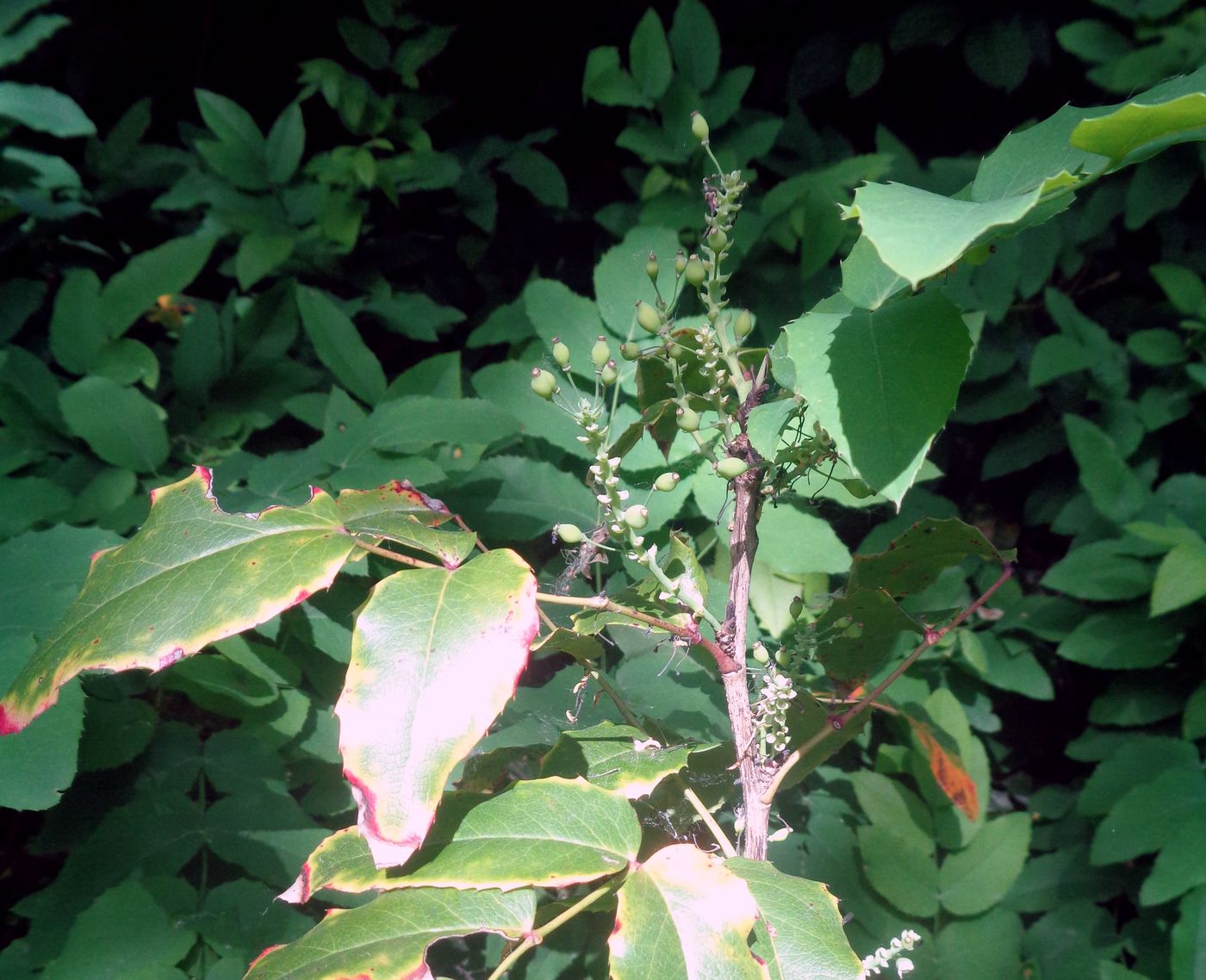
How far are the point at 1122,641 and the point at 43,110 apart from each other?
172cm

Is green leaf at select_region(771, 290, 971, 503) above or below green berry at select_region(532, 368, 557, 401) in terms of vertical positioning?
above

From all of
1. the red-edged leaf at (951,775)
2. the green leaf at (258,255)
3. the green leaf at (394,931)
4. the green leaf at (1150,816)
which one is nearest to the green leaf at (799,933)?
the green leaf at (394,931)

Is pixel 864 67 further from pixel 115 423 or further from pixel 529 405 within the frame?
pixel 115 423

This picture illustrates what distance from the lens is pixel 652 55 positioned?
1.29 m

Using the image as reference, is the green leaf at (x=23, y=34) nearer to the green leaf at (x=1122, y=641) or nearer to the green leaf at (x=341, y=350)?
the green leaf at (x=341, y=350)

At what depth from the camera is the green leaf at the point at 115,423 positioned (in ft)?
3.38

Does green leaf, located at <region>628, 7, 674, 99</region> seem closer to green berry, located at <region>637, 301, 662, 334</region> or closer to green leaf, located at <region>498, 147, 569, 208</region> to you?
green leaf, located at <region>498, 147, 569, 208</region>

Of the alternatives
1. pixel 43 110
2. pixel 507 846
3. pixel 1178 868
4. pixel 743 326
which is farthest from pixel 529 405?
pixel 43 110

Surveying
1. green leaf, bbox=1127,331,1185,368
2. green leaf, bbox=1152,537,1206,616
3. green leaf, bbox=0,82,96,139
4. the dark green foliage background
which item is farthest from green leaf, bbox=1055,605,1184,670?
green leaf, bbox=0,82,96,139

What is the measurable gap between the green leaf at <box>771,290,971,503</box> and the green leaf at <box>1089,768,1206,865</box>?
88 centimetres

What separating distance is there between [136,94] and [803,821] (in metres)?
1.73

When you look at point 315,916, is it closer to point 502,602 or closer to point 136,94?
point 502,602

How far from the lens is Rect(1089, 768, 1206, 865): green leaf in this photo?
3.34ft

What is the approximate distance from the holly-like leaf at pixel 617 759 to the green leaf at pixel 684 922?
0.15 ft
